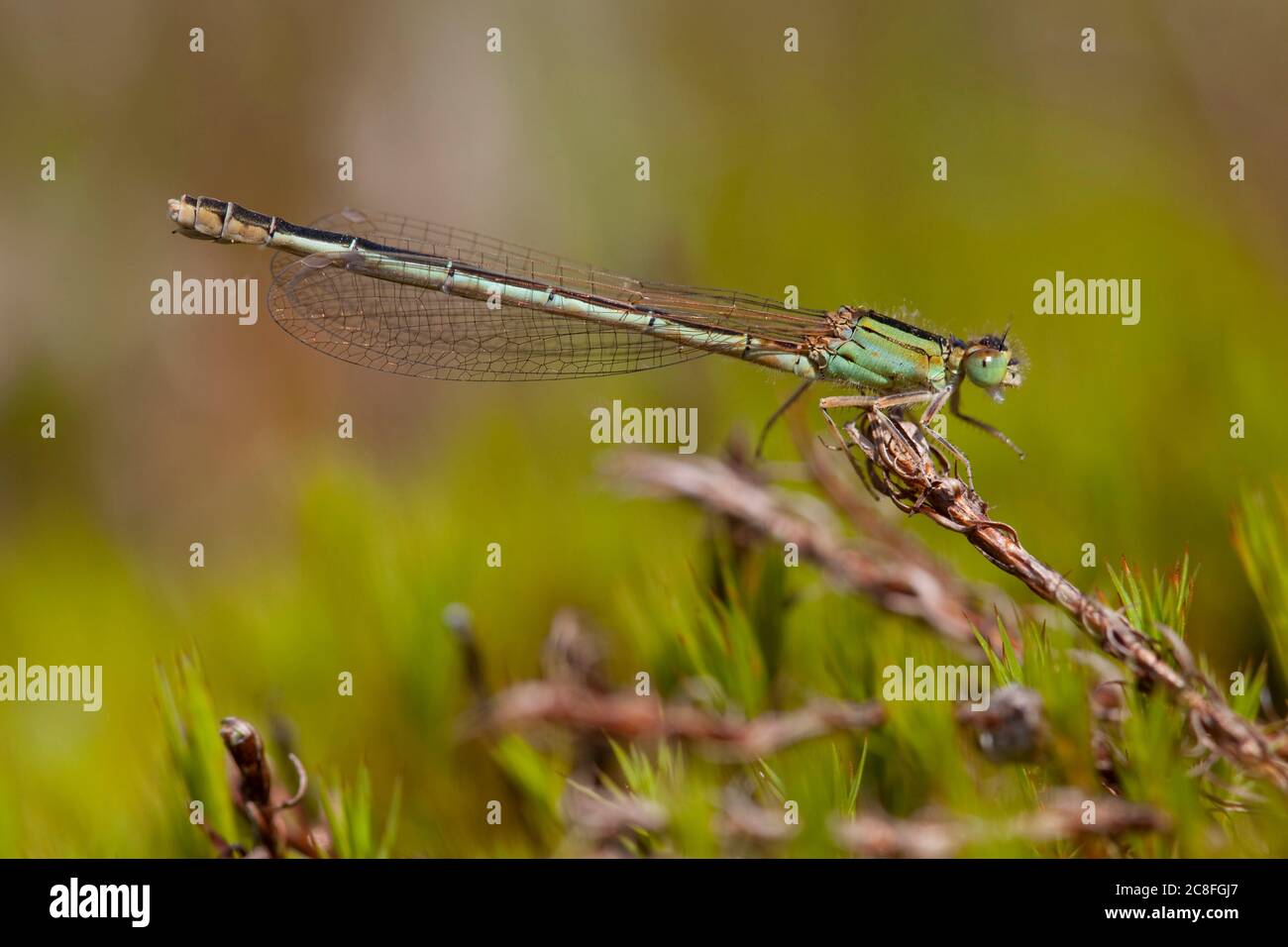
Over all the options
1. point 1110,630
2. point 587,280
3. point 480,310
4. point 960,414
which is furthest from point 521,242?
point 1110,630

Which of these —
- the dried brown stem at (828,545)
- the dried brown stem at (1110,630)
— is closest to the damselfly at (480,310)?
the dried brown stem at (828,545)

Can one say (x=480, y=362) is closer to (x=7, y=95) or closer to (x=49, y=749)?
(x=49, y=749)

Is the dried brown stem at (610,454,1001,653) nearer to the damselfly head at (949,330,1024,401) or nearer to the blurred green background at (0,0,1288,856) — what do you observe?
the blurred green background at (0,0,1288,856)

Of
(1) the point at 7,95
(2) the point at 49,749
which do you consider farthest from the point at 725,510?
(1) the point at 7,95

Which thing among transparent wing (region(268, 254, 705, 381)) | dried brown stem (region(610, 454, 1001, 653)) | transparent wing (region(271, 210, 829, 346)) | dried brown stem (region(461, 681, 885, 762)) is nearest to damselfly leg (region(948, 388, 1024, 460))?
transparent wing (region(271, 210, 829, 346))

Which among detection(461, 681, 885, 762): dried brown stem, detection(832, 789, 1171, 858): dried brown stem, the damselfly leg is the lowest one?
detection(832, 789, 1171, 858): dried brown stem

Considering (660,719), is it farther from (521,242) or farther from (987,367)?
(521,242)
